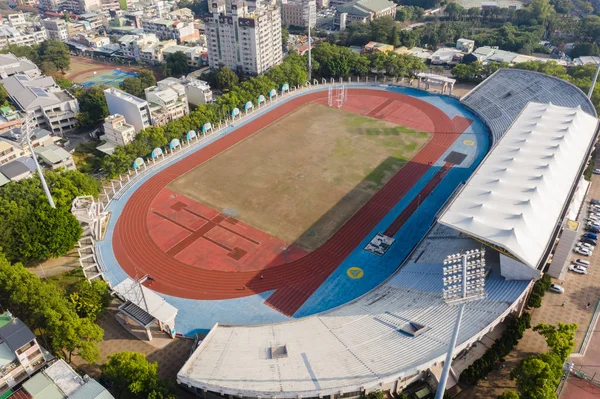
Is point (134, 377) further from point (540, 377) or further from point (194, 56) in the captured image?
point (194, 56)

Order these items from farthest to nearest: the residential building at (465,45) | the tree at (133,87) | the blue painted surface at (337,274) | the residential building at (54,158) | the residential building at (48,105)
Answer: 1. the residential building at (465,45)
2. the tree at (133,87)
3. the residential building at (48,105)
4. the residential building at (54,158)
5. the blue painted surface at (337,274)

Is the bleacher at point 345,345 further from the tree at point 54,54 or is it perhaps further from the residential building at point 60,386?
the tree at point 54,54

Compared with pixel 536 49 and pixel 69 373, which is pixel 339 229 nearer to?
pixel 69 373

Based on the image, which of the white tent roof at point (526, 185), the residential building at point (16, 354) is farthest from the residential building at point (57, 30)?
the white tent roof at point (526, 185)

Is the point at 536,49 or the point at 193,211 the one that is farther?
the point at 536,49

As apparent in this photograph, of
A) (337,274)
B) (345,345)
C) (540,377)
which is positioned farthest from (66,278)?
(540,377)

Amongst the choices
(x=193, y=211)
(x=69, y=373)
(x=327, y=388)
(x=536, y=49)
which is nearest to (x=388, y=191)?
(x=193, y=211)

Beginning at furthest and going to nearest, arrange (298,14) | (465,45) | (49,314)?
(298,14) < (465,45) < (49,314)
